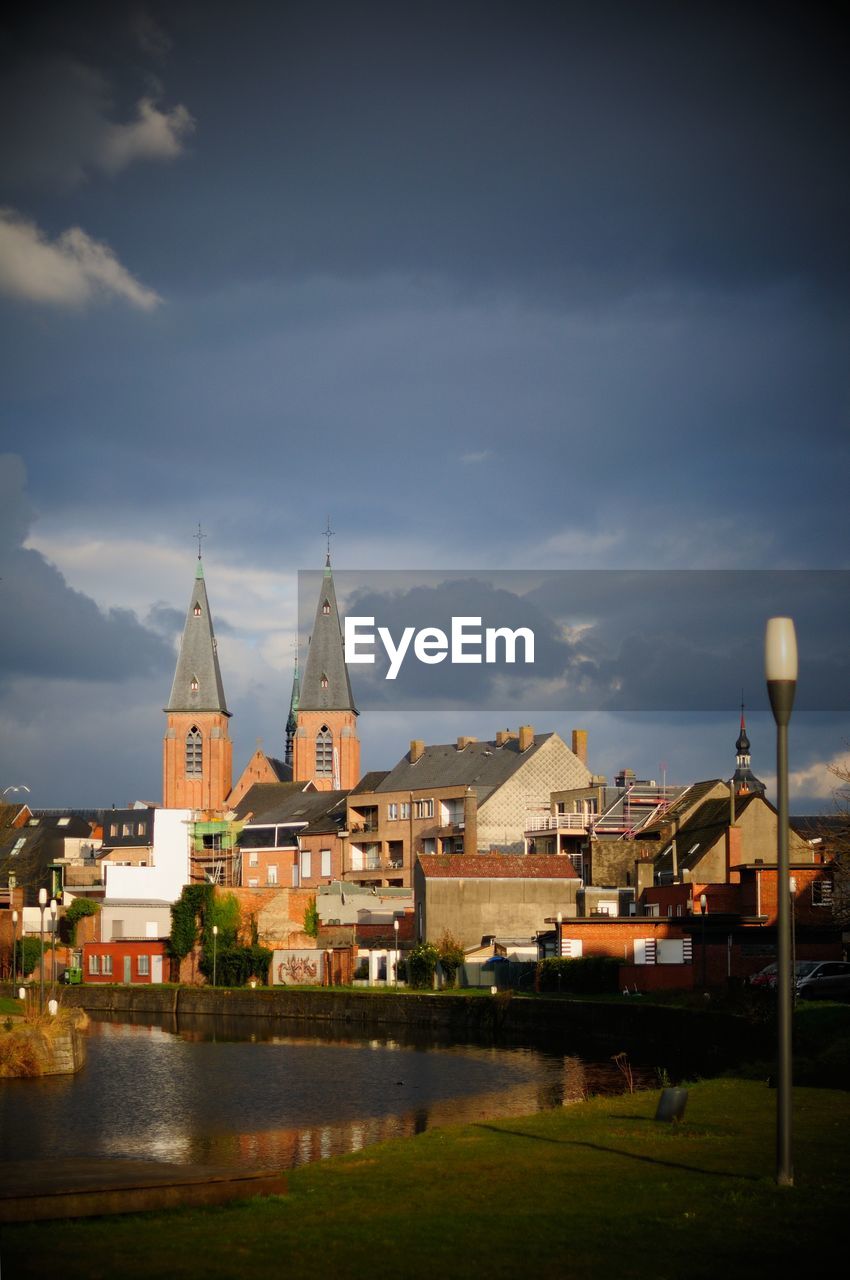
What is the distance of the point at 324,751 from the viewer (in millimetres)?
165125

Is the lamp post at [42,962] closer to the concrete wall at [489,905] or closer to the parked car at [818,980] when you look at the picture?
the parked car at [818,980]

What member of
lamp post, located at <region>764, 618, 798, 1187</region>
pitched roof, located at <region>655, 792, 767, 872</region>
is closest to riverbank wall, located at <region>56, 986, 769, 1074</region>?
pitched roof, located at <region>655, 792, 767, 872</region>

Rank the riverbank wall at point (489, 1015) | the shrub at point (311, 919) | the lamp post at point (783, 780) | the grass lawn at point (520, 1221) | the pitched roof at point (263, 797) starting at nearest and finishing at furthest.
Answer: the grass lawn at point (520, 1221), the lamp post at point (783, 780), the riverbank wall at point (489, 1015), the shrub at point (311, 919), the pitched roof at point (263, 797)

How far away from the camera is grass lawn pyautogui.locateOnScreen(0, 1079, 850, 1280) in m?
11.4

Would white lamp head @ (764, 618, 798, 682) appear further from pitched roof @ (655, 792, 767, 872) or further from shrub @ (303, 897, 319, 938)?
shrub @ (303, 897, 319, 938)

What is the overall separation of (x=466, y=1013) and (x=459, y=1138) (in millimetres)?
39797

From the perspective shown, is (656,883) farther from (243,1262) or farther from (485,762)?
(243,1262)

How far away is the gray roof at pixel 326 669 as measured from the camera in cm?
16362

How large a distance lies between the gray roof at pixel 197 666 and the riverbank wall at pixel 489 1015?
9002 centimetres

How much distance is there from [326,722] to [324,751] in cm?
325

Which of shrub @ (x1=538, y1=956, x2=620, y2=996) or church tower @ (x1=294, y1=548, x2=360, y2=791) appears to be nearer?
shrub @ (x1=538, y1=956, x2=620, y2=996)

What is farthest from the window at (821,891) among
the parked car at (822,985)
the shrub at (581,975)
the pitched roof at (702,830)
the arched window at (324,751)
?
the arched window at (324,751)

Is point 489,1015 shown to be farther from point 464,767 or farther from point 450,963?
point 464,767

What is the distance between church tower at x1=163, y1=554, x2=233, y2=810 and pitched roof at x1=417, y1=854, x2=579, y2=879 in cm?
9079
